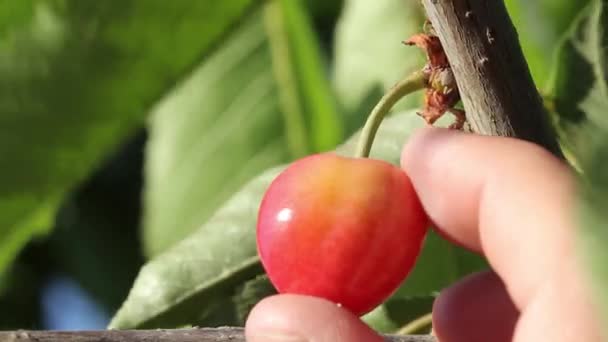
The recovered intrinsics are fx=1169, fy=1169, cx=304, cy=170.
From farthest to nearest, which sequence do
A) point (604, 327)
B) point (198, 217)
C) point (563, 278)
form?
point (198, 217) < point (563, 278) < point (604, 327)

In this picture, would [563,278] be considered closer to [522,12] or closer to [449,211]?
[449,211]

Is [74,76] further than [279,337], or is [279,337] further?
[74,76]

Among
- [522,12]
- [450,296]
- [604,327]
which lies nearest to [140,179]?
[522,12]

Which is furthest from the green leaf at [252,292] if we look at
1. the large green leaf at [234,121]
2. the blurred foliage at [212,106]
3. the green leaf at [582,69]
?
the large green leaf at [234,121]

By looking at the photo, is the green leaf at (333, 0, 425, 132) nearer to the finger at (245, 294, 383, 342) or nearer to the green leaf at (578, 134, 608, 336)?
the finger at (245, 294, 383, 342)

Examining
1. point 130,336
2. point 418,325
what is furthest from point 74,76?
point 130,336

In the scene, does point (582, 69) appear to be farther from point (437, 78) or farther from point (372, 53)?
point (372, 53)
